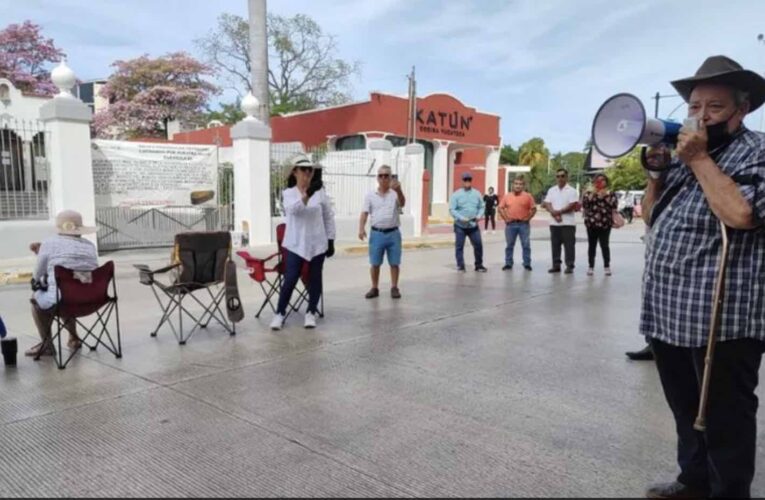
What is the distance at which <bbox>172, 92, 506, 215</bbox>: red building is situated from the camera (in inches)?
928

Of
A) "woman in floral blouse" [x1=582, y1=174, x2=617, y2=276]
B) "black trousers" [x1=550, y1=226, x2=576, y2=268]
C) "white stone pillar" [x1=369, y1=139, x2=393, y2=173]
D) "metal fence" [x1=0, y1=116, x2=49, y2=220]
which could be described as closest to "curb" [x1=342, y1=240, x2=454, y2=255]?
"white stone pillar" [x1=369, y1=139, x2=393, y2=173]

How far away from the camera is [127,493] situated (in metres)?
2.69

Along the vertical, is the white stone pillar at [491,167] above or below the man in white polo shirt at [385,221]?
above

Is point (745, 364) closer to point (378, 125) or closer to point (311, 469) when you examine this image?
point (311, 469)

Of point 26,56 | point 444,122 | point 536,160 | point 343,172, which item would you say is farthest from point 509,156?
point 343,172

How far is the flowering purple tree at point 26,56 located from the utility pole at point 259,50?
1968 centimetres

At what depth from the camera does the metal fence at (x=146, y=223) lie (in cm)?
1199

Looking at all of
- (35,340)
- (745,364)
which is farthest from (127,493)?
(35,340)

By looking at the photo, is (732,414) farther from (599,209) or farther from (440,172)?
(440,172)

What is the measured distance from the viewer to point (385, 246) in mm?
7434

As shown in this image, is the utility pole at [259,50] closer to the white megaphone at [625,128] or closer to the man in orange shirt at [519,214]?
the man in orange shirt at [519,214]

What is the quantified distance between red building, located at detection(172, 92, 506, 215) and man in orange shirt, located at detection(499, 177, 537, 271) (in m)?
11.8

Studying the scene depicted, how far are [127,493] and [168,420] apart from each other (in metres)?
0.87

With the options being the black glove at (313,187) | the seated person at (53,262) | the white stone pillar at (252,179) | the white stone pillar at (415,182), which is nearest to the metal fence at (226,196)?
the white stone pillar at (252,179)
